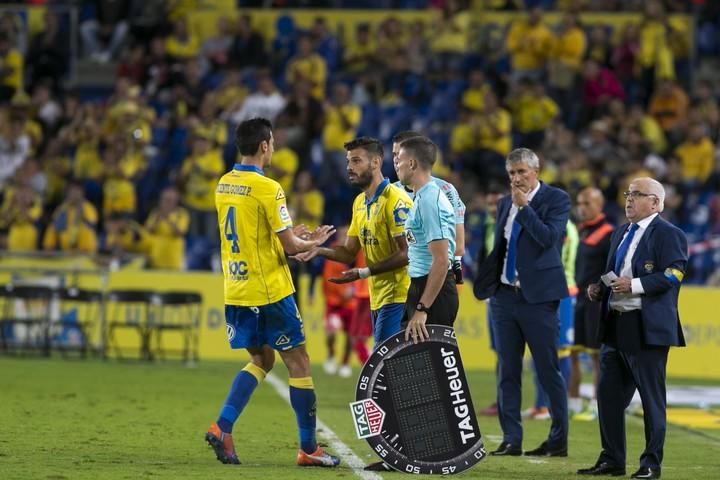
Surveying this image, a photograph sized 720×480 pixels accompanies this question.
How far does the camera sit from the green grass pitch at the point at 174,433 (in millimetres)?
9688

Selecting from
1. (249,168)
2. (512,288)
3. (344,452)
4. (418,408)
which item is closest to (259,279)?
(249,168)

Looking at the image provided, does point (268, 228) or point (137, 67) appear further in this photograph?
point (137, 67)

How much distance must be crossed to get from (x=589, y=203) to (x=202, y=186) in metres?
10.3

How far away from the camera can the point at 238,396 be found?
33.2 feet

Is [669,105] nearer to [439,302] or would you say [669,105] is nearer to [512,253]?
[512,253]

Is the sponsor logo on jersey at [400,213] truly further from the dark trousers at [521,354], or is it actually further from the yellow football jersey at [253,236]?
the dark trousers at [521,354]

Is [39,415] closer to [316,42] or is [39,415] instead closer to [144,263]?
[144,263]

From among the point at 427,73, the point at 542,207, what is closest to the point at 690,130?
the point at 427,73

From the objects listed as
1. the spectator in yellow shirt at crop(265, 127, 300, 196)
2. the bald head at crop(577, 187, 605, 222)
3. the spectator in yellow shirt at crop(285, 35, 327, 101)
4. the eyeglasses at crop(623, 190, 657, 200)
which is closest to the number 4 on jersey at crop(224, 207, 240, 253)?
the eyeglasses at crop(623, 190, 657, 200)

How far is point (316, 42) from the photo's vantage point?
2703 cm

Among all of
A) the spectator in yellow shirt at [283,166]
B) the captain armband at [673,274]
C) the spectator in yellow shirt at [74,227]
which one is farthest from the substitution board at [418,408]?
the spectator in yellow shirt at [283,166]

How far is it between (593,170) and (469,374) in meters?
5.06

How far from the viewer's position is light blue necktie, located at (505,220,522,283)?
36.5 feet

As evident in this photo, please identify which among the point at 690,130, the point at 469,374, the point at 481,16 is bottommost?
the point at 469,374
